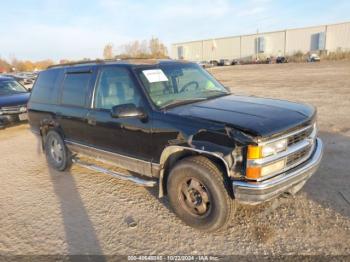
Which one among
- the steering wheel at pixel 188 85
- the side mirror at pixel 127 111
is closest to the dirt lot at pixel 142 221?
the side mirror at pixel 127 111

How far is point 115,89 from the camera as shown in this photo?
13.9 feet

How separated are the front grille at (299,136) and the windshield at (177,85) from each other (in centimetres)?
132

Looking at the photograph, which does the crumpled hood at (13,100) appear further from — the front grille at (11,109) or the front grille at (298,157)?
the front grille at (298,157)

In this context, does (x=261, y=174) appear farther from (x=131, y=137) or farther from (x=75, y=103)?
(x=75, y=103)

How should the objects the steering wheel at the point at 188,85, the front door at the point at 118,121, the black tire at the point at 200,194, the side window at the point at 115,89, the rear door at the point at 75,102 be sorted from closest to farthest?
the black tire at the point at 200,194
the front door at the point at 118,121
the side window at the point at 115,89
the steering wheel at the point at 188,85
the rear door at the point at 75,102

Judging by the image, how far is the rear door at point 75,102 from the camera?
4.64 metres

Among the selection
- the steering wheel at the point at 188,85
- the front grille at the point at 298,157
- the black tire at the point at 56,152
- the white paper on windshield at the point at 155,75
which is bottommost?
the black tire at the point at 56,152

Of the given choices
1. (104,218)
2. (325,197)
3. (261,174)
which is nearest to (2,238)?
(104,218)

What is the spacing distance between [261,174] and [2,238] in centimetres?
305

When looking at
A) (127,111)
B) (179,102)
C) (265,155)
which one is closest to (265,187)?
(265,155)

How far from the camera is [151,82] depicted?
3943 millimetres

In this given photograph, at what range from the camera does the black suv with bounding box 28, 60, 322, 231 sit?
2982 mm

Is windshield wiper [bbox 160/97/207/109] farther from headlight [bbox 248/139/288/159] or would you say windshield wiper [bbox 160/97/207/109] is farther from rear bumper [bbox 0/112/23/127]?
rear bumper [bbox 0/112/23/127]

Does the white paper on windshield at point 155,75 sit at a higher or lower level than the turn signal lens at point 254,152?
higher
